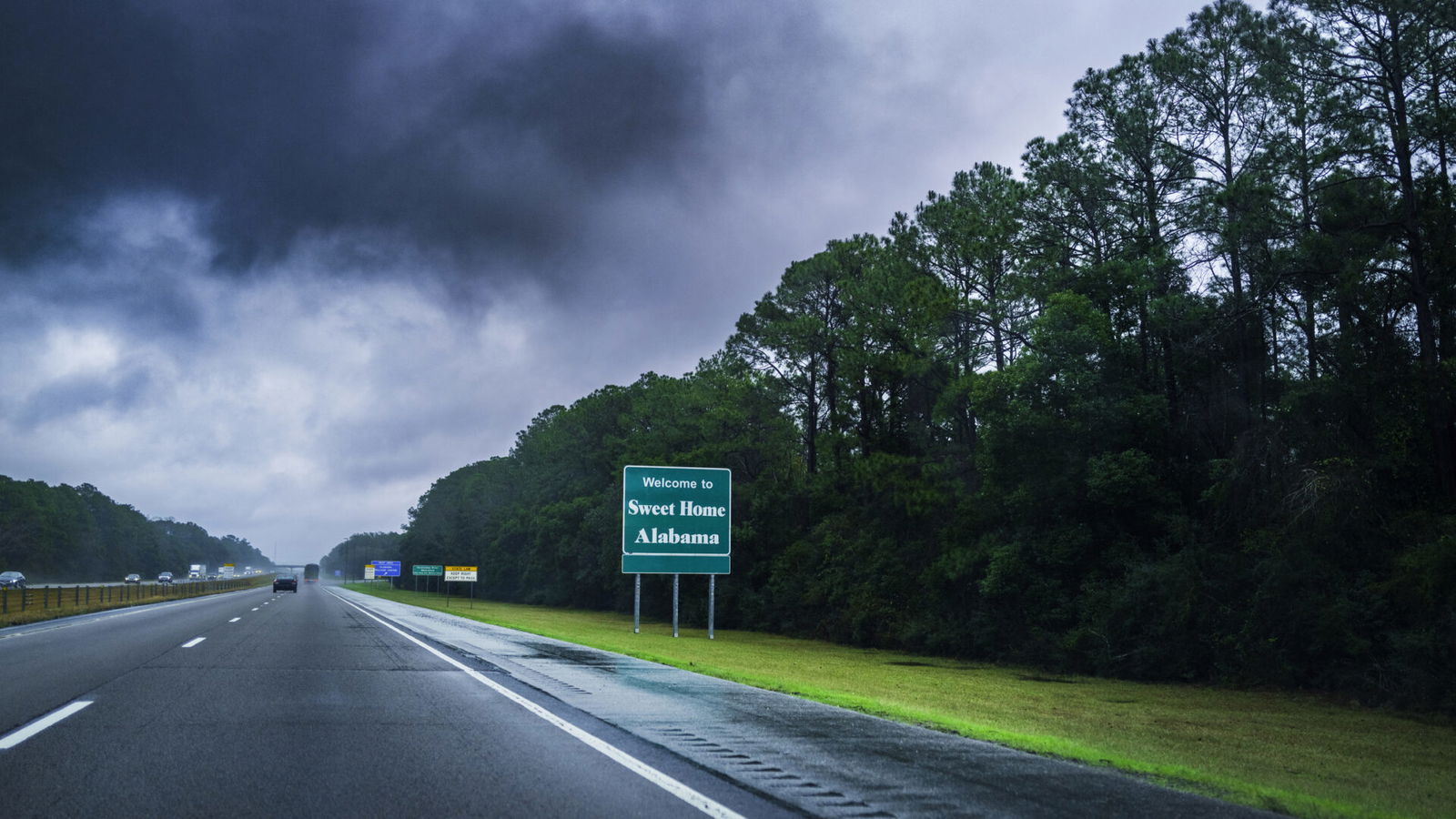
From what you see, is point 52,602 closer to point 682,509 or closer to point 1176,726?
point 682,509

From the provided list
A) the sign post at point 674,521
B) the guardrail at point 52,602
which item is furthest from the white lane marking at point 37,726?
the guardrail at point 52,602

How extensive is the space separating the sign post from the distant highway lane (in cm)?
1706

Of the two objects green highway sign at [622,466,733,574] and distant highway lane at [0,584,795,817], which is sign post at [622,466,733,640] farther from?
distant highway lane at [0,584,795,817]

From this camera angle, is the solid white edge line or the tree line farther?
the tree line

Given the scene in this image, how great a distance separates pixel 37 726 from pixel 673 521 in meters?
24.7

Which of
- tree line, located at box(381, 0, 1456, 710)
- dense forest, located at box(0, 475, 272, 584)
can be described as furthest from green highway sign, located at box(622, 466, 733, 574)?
dense forest, located at box(0, 475, 272, 584)

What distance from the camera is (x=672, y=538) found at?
107ft

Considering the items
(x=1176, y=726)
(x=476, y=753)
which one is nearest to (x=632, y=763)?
(x=476, y=753)

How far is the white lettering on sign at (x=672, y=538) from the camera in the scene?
106 feet

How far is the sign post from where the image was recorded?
32.4 m

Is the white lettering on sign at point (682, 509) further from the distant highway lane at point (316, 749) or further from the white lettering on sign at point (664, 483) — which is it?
the distant highway lane at point (316, 749)

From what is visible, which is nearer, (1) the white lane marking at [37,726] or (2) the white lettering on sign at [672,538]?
(1) the white lane marking at [37,726]

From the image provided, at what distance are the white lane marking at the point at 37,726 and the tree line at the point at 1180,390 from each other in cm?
2278

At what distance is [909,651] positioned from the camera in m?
37.2
